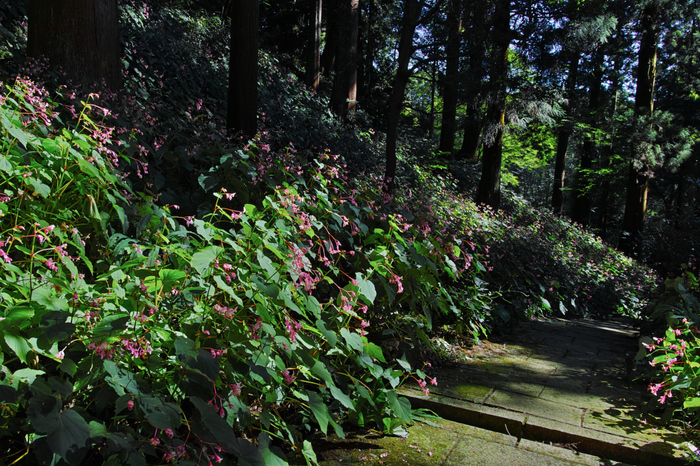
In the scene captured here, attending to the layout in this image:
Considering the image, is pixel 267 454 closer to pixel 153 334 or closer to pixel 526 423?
pixel 153 334

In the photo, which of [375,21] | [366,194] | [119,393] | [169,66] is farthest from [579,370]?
[375,21]

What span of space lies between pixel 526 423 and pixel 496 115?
27.3ft

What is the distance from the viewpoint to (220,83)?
8805 millimetres

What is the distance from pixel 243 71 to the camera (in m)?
5.73

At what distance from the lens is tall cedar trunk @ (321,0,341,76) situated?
49.8ft

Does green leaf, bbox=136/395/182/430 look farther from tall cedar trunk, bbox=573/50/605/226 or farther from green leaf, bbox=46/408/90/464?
tall cedar trunk, bbox=573/50/605/226

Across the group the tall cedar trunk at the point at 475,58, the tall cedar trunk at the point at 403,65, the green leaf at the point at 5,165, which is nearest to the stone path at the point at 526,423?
the green leaf at the point at 5,165

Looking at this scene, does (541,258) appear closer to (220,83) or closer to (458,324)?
(458,324)

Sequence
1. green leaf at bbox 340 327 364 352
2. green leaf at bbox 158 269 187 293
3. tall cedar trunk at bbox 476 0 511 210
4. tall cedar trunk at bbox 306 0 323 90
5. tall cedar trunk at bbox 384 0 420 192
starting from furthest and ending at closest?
tall cedar trunk at bbox 306 0 323 90 < tall cedar trunk at bbox 476 0 511 210 < tall cedar trunk at bbox 384 0 420 192 < green leaf at bbox 340 327 364 352 < green leaf at bbox 158 269 187 293

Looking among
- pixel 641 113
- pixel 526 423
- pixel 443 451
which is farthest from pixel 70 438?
pixel 641 113

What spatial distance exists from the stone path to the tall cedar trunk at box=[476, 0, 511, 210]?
6544 millimetres

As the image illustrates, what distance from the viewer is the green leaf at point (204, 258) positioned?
5.32 ft

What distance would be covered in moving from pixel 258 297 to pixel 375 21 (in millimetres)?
15818

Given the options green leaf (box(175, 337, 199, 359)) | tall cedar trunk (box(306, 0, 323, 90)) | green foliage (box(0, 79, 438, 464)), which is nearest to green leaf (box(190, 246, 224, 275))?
green foliage (box(0, 79, 438, 464))
